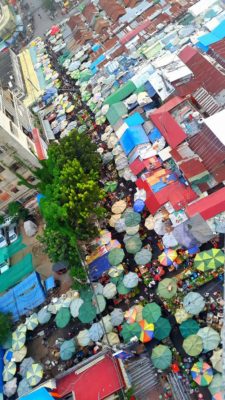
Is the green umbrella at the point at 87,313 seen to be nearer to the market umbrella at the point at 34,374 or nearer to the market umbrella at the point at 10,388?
the market umbrella at the point at 34,374

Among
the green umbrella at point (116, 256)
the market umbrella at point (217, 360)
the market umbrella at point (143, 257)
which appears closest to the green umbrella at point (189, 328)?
the market umbrella at point (217, 360)

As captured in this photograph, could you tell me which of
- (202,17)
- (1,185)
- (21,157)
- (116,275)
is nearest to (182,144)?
(116,275)

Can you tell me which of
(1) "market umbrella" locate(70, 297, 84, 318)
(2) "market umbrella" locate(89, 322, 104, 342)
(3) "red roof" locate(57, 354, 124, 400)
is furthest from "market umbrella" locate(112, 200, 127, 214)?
(3) "red roof" locate(57, 354, 124, 400)

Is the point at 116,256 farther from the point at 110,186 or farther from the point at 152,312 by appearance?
the point at 110,186

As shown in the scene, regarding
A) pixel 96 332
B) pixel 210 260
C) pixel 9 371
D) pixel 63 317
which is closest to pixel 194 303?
pixel 210 260

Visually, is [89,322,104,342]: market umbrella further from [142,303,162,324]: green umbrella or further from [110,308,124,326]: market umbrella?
[142,303,162,324]: green umbrella

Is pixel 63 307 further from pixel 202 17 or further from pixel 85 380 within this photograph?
pixel 202 17
